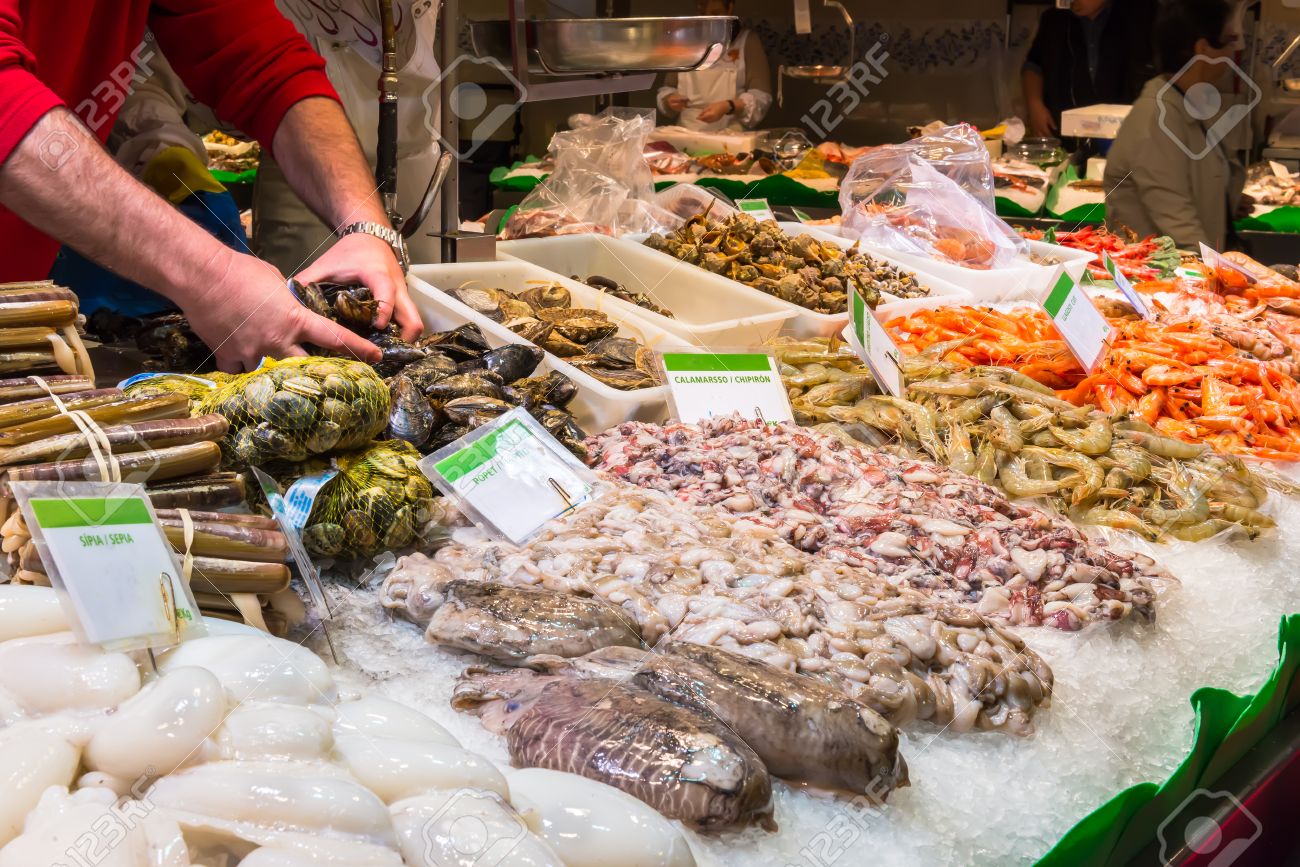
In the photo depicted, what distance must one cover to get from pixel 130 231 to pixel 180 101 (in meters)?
1.69

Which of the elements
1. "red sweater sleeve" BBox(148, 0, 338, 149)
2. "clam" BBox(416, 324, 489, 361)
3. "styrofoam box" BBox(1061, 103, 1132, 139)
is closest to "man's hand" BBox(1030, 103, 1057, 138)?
"styrofoam box" BBox(1061, 103, 1132, 139)

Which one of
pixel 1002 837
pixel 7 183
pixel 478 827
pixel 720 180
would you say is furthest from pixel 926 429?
pixel 720 180

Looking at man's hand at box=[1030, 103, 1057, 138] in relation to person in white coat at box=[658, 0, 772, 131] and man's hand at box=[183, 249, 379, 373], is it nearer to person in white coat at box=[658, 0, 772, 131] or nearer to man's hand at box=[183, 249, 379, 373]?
person in white coat at box=[658, 0, 772, 131]

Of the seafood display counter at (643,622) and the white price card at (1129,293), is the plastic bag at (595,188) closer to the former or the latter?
the seafood display counter at (643,622)

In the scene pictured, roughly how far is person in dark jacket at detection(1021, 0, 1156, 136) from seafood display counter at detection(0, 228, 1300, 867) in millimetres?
6775

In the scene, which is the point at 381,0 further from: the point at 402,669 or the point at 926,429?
the point at 402,669

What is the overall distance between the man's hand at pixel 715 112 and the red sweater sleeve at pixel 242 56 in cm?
614

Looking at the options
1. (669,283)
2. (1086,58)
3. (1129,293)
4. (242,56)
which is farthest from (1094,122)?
(242,56)

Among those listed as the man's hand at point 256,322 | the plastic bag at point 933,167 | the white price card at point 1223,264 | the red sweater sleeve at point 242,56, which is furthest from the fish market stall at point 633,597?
the plastic bag at point 933,167

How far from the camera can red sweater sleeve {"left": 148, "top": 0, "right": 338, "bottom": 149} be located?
3016mm

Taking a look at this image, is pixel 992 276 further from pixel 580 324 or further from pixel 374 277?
pixel 374 277

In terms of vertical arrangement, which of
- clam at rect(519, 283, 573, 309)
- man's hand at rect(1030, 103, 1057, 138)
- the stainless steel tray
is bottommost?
man's hand at rect(1030, 103, 1057, 138)

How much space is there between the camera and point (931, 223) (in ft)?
14.6

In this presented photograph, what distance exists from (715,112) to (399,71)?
5.61 metres
